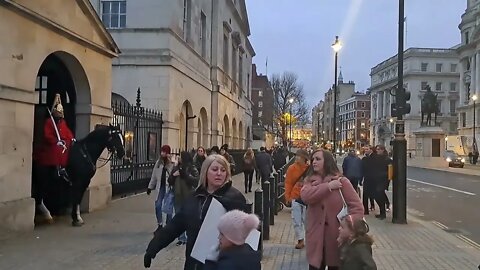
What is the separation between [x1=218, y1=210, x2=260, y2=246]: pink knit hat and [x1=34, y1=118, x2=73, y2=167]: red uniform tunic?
8418mm

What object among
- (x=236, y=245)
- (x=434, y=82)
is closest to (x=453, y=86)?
(x=434, y=82)

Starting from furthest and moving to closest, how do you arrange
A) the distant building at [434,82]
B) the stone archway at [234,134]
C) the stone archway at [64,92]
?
1. the distant building at [434,82]
2. the stone archway at [234,134]
3. the stone archway at [64,92]

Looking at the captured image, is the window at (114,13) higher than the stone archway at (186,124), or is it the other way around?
the window at (114,13)

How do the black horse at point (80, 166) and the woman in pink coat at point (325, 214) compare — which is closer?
the woman in pink coat at point (325, 214)

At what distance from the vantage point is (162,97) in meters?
23.3

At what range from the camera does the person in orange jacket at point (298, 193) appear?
986cm

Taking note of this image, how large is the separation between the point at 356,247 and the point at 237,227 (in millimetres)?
1585

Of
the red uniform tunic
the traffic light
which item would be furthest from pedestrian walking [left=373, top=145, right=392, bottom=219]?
the red uniform tunic

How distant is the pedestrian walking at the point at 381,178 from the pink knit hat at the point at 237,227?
38.2 feet

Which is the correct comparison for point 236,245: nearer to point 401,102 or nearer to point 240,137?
point 401,102

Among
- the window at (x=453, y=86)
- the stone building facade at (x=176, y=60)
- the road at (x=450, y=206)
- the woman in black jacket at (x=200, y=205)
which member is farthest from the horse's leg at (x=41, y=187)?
the window at (x=453, y=86)

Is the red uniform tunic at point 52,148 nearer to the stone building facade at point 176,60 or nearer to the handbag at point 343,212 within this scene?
the handbag at point 343,212

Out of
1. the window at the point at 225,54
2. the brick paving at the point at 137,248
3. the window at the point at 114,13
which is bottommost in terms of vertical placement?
the brick paving at the point at 137,248

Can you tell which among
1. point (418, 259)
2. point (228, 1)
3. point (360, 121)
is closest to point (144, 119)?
point (418, 259)
